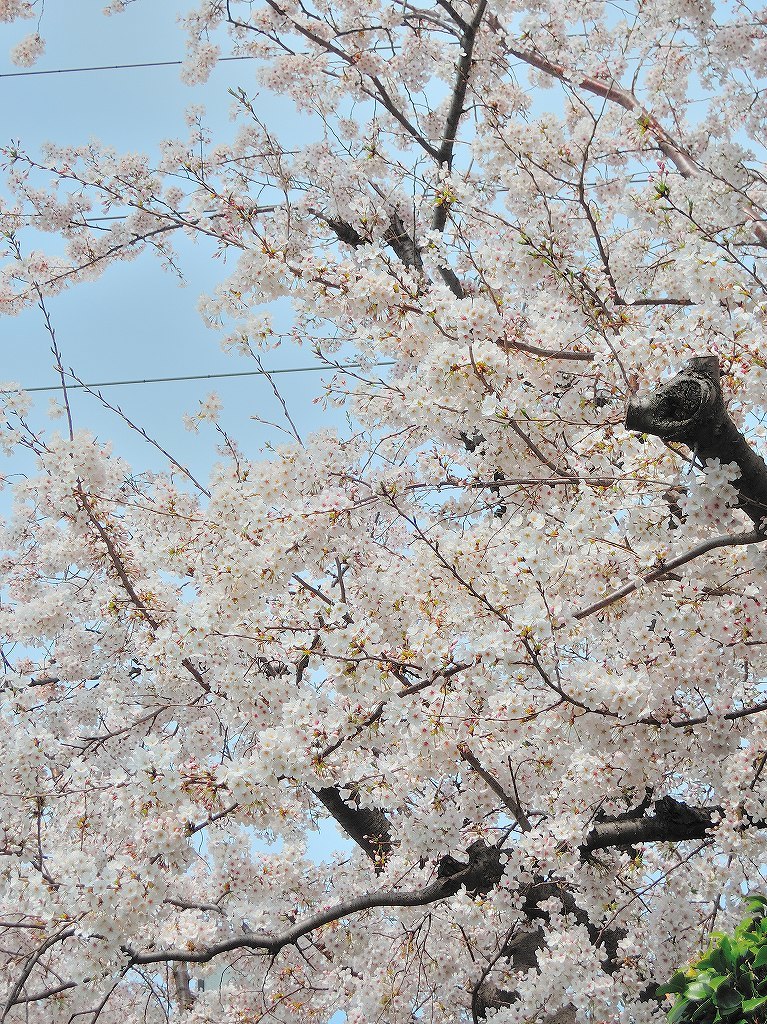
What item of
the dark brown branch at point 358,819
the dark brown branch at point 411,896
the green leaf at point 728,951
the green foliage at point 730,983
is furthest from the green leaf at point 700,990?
the dark brown branch at point 358,819

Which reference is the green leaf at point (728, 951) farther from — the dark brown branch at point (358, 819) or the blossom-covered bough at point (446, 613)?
the dark brown branch at point (358, 819)

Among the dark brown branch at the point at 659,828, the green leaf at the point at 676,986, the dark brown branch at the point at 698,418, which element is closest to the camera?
the dark brown branch at the point at 698,418

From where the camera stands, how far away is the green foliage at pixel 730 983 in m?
2.78

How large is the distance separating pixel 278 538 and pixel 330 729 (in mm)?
818

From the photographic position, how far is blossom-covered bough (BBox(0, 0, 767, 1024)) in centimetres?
297

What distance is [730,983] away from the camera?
2.86 metres

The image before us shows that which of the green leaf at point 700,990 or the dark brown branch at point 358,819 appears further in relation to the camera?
the dark brown branch at point 358,819

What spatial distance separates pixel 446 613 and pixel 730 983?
165 centimetres

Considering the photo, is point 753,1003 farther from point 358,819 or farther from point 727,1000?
point 358,819

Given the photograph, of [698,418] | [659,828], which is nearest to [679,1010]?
[659,828]

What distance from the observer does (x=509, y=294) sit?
4543 millimetres

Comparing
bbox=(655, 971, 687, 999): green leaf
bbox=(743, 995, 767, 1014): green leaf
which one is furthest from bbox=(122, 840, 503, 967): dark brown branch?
bbox=(743, 995, 767, 1014): green leaf

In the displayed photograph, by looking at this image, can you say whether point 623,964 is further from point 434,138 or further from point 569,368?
point 434,138

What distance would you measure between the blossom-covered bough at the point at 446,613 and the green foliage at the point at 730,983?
0.33m
